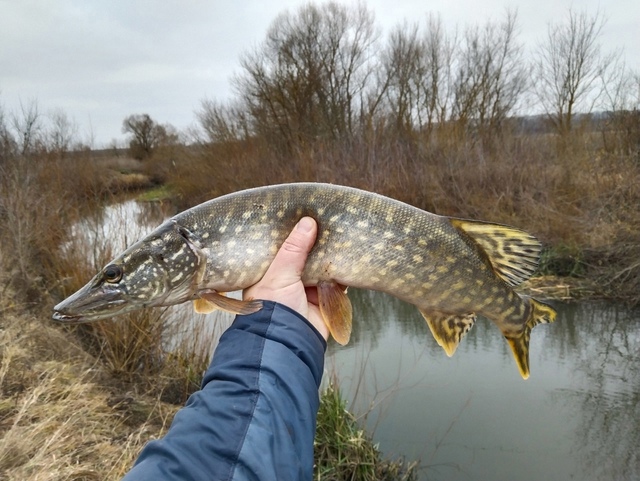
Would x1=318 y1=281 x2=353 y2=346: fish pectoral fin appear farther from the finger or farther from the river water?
the river water

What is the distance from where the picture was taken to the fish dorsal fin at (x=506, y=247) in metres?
1.78

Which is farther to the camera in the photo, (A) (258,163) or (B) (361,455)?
(A) (258,163)

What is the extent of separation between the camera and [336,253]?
176 centimetres

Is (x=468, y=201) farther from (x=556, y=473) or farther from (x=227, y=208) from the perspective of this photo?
(x=227, y=208)

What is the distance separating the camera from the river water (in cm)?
382

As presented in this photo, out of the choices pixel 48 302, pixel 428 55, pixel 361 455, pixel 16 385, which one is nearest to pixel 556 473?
pixel 361 455

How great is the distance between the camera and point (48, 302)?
18.4ft

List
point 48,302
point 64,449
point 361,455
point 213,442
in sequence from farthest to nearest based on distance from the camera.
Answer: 1. point 48,302
2. point 361,455
3. point 64,449
4. point 213,442

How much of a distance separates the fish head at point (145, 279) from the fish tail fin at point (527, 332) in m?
1.31

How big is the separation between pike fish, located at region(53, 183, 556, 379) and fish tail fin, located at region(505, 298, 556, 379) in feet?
0.15

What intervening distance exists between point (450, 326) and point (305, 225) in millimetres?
751

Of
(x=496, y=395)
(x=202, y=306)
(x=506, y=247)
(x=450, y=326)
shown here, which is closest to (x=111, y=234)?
(x=202, y=306)

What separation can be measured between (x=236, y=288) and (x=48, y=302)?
16.2 ft

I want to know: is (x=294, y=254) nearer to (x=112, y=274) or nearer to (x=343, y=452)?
(x=112, y=274)
